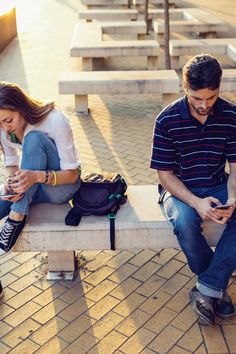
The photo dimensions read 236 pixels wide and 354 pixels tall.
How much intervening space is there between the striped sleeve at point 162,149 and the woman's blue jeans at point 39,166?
0.54m

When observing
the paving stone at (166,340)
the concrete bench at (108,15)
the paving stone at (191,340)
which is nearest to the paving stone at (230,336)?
the paving stone at (191,340)

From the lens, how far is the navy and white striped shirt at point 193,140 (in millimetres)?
3111

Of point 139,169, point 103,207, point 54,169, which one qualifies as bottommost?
point 139,169

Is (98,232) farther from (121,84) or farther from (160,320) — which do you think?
(121,84)

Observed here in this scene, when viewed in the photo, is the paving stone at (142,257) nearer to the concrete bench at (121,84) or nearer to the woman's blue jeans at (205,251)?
the woman's blue jeans at (205,251)

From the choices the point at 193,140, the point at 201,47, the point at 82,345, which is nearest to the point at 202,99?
the point at 193,140

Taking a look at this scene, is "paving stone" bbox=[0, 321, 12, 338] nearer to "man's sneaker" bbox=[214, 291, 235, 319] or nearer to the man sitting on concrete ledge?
the man sitting on concrete ledge

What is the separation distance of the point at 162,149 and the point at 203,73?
21.3 inches

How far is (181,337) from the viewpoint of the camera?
3.03 meters

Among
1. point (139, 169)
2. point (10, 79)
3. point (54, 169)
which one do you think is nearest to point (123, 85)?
point (139, 169)

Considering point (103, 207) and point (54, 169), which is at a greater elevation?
point (54, 169)

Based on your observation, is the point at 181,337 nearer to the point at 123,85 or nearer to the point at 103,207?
the point at 103,207

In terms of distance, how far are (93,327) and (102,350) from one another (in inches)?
8.2

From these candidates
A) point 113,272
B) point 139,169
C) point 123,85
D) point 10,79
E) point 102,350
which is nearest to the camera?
point 102,350
